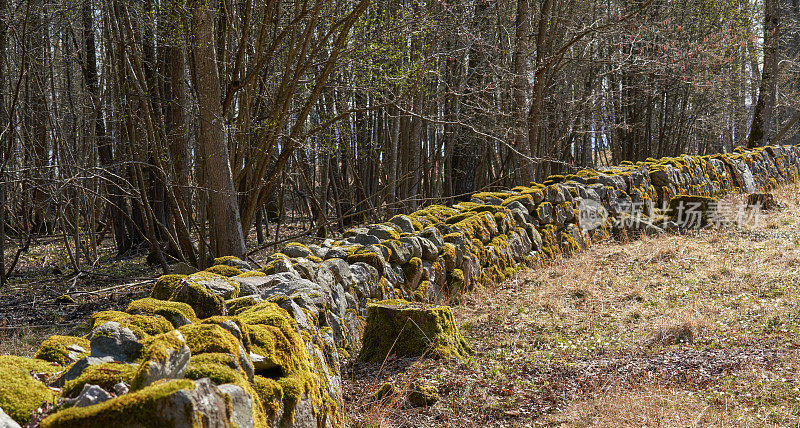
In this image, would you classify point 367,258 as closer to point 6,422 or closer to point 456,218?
point 456,218

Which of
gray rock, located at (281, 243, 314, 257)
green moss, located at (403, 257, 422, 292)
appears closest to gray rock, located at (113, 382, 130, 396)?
gray rock, located at (281, 243, 314, 257)

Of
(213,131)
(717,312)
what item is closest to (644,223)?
(717,312)

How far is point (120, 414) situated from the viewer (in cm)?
153

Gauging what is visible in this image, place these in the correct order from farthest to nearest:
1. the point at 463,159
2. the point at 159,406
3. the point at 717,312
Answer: the point at 463,159 < the point at 717,312 < the point at 159,406

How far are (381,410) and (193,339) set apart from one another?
1573 mm

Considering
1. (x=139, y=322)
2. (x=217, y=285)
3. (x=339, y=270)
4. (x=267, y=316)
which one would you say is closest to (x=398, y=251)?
(x=339, y=270)

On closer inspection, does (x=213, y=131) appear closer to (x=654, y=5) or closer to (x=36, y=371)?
(x=36, y=371)

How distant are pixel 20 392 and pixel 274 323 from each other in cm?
117

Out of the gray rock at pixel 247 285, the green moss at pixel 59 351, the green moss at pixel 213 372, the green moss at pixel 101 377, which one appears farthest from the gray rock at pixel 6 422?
the gray rock at pixel 247 285

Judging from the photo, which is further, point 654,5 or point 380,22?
point 654,5

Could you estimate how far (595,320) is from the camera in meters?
5.25

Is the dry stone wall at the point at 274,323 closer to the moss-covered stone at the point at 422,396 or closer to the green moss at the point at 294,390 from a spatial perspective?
the green moss at the point at 294,390

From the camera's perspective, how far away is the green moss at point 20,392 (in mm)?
1701

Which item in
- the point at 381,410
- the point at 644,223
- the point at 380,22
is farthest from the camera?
the point at 644,223
